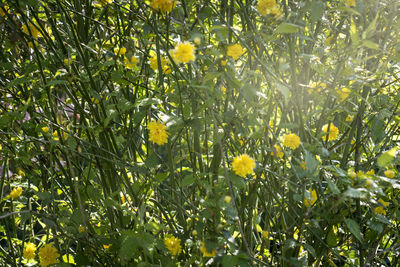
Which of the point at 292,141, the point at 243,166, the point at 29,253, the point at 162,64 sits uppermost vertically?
the point at 162,64

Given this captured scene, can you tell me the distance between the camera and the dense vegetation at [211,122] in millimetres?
1162

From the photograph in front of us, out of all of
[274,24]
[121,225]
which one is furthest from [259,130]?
[121,225]

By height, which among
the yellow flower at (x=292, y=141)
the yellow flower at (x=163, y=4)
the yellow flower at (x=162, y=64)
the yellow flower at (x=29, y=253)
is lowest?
the yellow flower at (x=29, y=253)

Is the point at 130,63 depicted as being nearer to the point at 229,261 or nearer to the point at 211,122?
the point at 211,122

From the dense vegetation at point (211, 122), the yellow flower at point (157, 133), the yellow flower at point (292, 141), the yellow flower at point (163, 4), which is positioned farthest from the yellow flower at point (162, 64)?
the yellow flower at point (292, 141)

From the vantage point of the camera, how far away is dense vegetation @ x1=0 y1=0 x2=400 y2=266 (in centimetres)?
116

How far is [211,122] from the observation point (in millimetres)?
1296

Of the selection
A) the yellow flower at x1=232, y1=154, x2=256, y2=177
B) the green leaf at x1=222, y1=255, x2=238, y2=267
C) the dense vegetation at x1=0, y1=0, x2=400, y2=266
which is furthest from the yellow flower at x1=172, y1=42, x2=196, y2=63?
the green leaf at x1=222, y1=255, x2=238, y2=267

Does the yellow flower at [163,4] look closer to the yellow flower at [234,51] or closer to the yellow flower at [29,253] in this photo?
the yellow flower at [234,51]

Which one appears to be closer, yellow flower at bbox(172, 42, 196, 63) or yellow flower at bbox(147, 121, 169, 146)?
yellow flower at bbox(172, 42, 196, 63)

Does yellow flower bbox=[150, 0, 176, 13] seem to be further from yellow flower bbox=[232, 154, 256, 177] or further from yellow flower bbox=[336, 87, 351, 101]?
yellow flower bbox=[336, 87, 351, 101]

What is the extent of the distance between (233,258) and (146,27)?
669 millimetres

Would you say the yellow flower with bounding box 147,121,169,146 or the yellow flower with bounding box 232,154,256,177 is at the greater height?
the yellow flower with bounding box 147,121,169,146

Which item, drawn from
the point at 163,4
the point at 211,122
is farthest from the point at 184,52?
the point at 211,122
